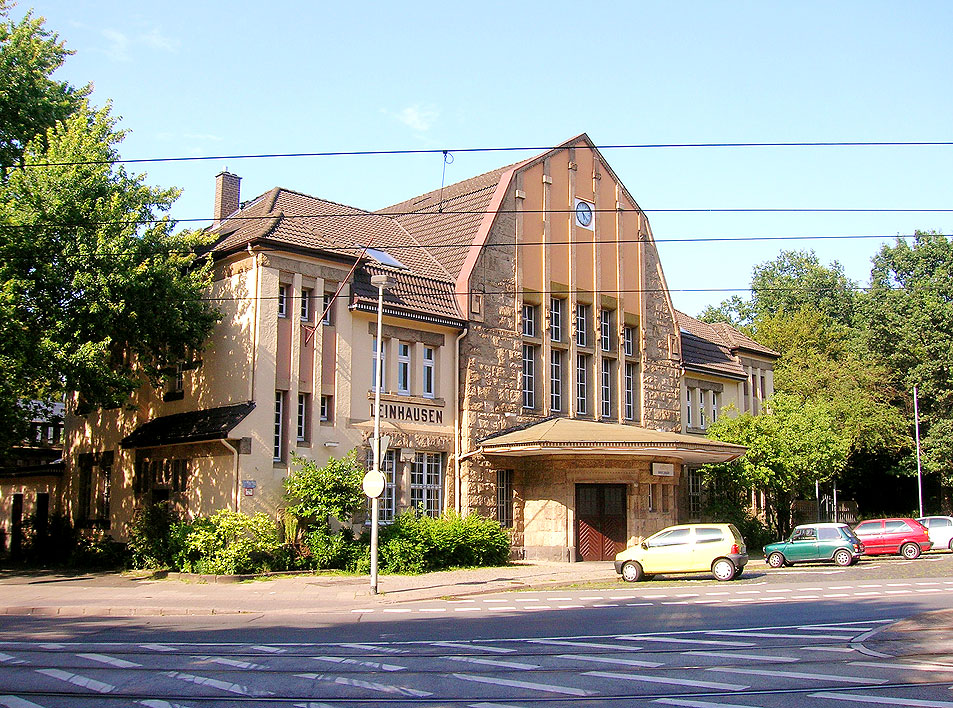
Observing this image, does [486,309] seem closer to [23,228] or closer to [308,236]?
[308,236]

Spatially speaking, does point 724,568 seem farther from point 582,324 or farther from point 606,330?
point 606,330

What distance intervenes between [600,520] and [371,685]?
2227 centimetres

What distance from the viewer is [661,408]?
1449 inches

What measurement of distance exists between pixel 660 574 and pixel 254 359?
12787 millimetres

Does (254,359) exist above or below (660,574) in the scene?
above

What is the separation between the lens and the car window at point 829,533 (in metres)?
31.8

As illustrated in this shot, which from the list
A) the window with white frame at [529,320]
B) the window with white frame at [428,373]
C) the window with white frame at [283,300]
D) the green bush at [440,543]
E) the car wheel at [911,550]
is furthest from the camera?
the car wheel at [911,550]

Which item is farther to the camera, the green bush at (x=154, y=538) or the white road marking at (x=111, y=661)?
→ the green bush at (x=154, y=538)

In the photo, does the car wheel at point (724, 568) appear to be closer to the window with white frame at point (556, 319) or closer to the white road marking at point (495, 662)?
the window with white frame at point (556, 319)

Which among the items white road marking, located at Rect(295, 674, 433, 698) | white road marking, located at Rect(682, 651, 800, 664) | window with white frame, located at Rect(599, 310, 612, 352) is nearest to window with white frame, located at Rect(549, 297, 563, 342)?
window with white frame, located at Rect(599, 310, 612, 352)

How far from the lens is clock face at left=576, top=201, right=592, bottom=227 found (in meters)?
34.2

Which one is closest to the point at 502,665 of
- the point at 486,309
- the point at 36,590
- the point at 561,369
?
the point at 36,590

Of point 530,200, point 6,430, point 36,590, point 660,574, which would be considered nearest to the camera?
point 36,590

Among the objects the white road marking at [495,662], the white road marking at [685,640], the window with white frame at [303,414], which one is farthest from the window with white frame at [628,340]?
the white road marking at [495,662]
